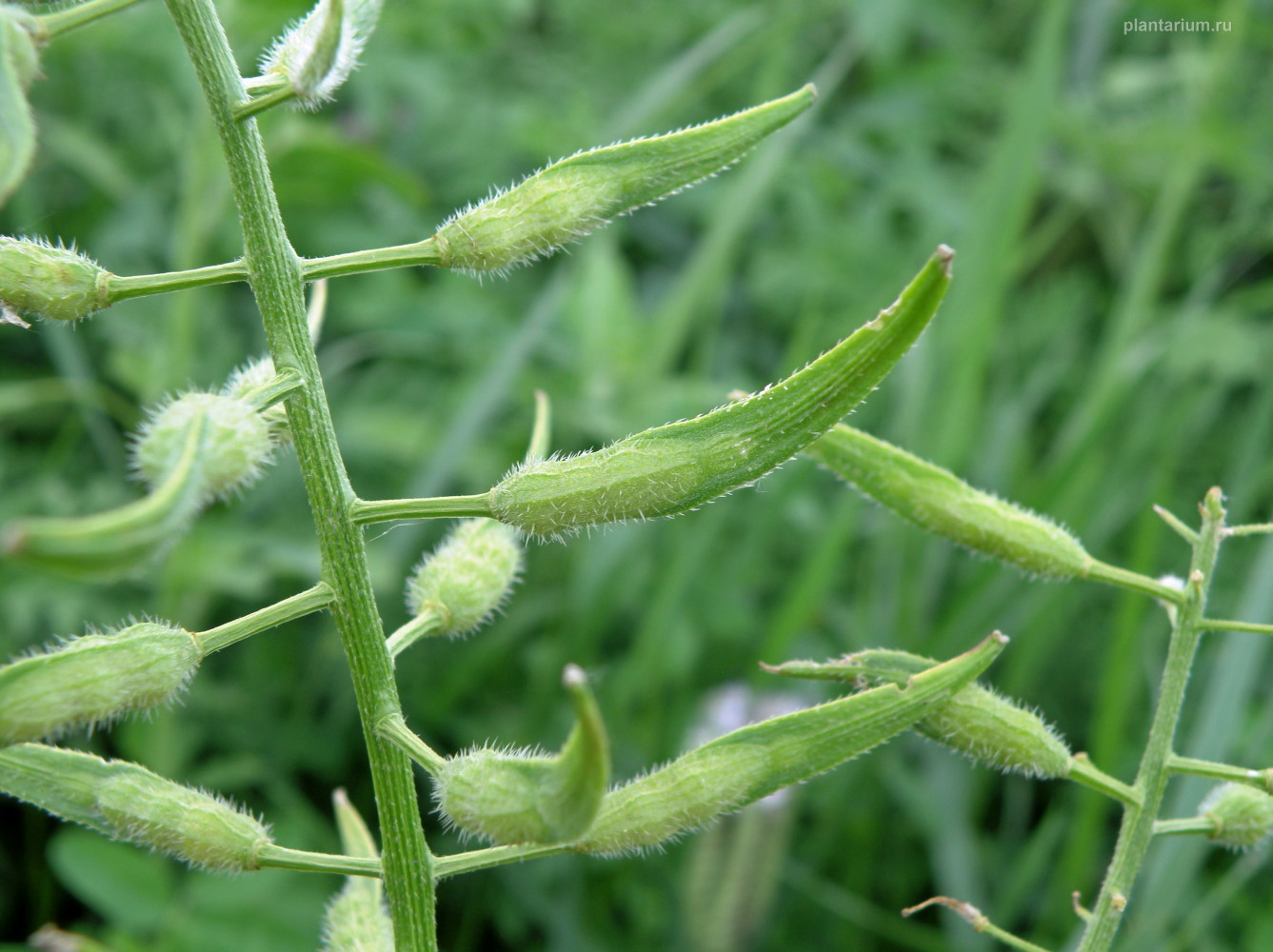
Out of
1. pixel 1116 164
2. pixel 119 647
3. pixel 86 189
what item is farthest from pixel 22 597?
pixel 1116 164

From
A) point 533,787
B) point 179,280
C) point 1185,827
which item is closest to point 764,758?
point 533,787

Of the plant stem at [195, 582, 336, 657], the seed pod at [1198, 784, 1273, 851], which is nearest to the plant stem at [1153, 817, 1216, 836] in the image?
the seed pod at [1198, 784, 1273, 851]

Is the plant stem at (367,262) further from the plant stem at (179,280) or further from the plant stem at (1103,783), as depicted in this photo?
the plant stem at (1103,783)

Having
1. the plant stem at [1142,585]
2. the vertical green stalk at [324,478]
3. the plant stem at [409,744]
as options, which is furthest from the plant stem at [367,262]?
the plant stem at [1142,585]

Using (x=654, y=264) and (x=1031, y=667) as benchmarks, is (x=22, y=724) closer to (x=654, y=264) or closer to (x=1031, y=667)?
(x=1031, y=667)

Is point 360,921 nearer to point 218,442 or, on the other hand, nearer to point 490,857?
point 490,857

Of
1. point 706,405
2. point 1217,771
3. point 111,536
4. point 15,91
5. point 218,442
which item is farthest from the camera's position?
point 706,405

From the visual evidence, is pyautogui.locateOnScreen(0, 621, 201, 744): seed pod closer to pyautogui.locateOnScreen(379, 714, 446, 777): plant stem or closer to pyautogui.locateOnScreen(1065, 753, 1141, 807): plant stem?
pyautogui.locateOnScreen(379, 714, 446, 777): plant stem
